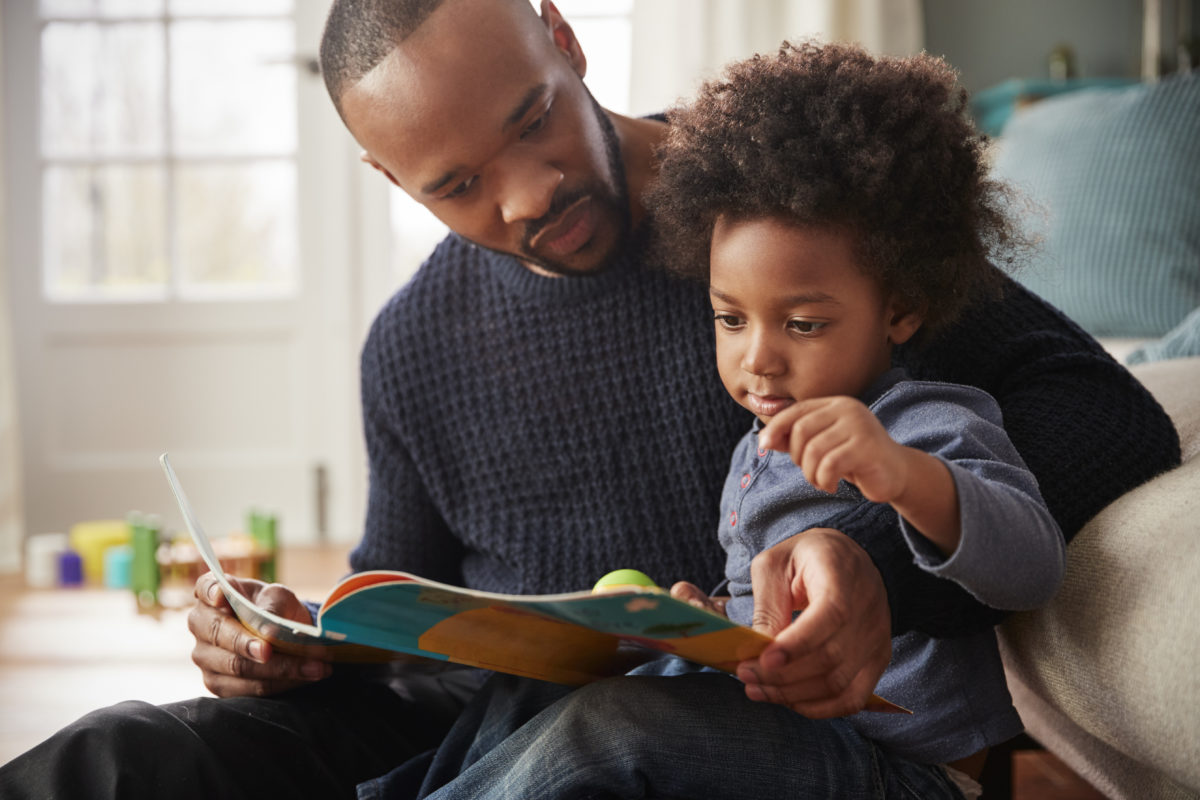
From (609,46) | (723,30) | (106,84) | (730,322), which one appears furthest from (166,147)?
(730,322)

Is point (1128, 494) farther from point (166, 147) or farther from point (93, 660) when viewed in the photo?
point (166, 147)

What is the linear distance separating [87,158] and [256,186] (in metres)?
0.49

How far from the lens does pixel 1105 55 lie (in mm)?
2848

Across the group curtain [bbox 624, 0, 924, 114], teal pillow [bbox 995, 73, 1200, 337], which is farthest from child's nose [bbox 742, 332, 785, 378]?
curtain [bbox 624, 0, 924, 114]

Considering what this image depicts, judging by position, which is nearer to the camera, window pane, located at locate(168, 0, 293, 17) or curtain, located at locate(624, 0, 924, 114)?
curtain, located at locate(624, 0, 924, 114)

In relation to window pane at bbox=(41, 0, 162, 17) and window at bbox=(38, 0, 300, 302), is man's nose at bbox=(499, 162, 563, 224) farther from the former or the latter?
window pane at bbox=(41, 0, 162, 17)

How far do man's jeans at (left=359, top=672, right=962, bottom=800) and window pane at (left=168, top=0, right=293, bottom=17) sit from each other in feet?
9.27

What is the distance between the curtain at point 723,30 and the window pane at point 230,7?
1.06 metres

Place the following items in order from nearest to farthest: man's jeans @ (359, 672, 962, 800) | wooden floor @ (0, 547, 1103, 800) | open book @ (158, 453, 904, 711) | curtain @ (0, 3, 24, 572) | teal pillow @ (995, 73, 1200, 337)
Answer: open book @ (158, 453, 904, 711) < man's jeans @ (359, 672, 962, 800) < wooden floor @ (0, 547, 1103, 800) < teal pillow @ (995, 73, 1200, 337) < curtain @ (0, 3, 24, 572)

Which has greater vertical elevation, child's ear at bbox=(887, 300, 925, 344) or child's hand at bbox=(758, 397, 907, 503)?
child's ear at bbox=(887, 300, 925, 344)

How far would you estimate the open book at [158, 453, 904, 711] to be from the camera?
0.57 meters

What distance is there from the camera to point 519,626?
0.65m

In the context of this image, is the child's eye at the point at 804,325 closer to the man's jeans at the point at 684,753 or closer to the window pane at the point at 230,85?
the man's jeans at the point at 684,753

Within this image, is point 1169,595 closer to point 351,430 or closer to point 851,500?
Answer: point 851,500
